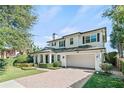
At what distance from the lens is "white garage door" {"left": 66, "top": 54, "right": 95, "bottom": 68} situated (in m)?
22.1

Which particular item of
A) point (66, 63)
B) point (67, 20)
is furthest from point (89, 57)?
point (67, 20)

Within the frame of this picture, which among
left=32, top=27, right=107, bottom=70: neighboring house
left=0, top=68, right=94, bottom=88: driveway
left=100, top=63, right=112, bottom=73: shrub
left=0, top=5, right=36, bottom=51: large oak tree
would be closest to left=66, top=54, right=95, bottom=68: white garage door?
left=32, top=27, right=107, bottom=70: neighboring house

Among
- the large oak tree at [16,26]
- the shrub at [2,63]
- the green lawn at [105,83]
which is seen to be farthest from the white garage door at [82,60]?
the shrub at [2,63]

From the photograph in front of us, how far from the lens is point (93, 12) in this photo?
19.1 m

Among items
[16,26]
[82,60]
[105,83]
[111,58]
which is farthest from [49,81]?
[111,58]

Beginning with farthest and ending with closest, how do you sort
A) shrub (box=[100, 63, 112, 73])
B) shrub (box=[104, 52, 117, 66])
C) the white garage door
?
shrub (box=[104, 52, 117, 66]) < the white garage door < shrub (box=[100, 63, 112, 73])

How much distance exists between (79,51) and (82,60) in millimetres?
1386

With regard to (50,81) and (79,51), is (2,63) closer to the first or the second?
(79,51)

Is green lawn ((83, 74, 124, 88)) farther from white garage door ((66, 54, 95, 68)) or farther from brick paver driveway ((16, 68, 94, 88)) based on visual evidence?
white garage door ((66, 54, 95, 68))

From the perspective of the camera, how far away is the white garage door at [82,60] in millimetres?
22094

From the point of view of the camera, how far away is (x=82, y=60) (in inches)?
905
